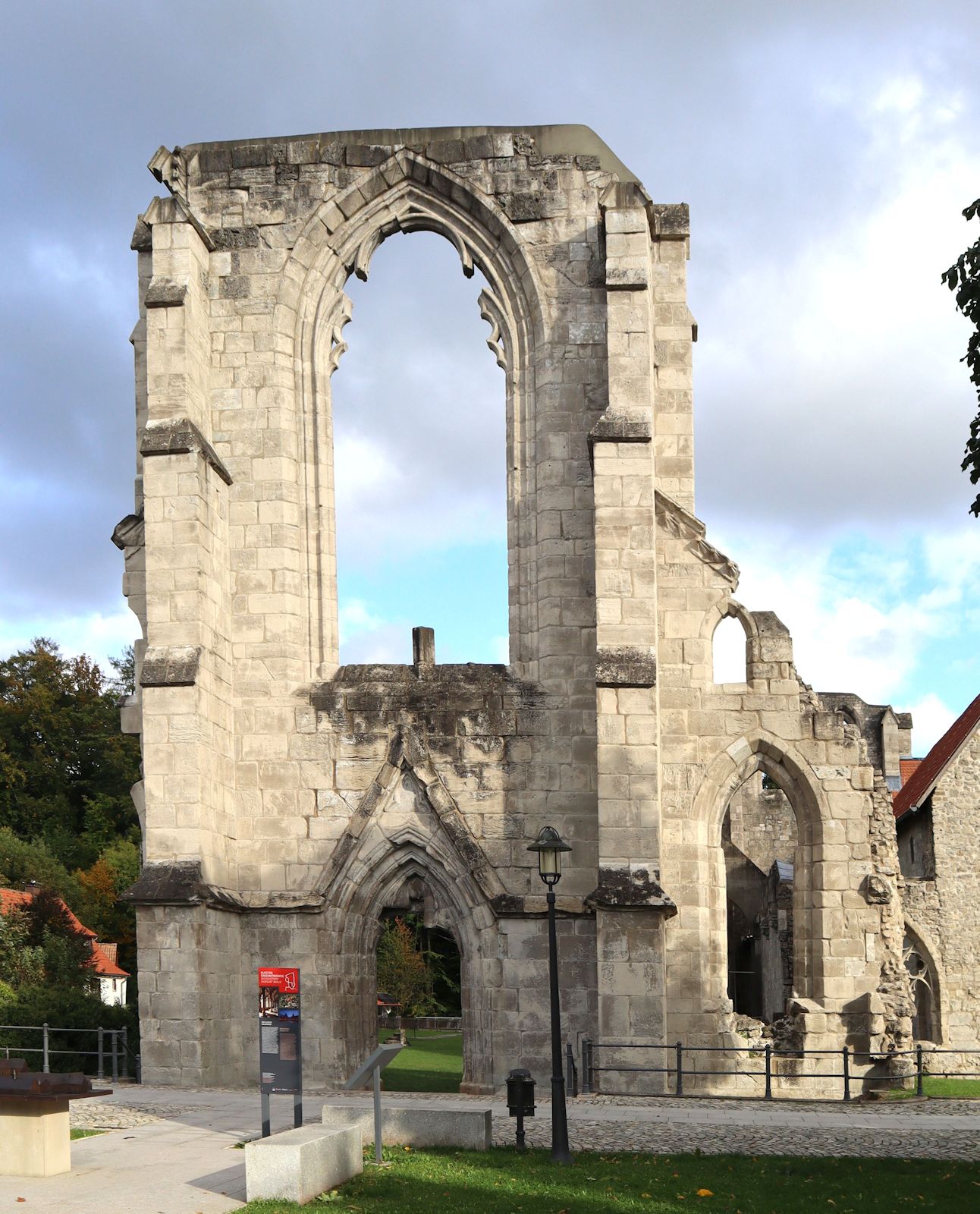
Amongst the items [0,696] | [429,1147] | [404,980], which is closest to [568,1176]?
[429,1147]

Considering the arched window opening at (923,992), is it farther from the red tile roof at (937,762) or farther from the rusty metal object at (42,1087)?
the rusty metal object at (42,1087)

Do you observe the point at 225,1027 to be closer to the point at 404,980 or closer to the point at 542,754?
the point at 542,754

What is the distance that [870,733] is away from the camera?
38.9m

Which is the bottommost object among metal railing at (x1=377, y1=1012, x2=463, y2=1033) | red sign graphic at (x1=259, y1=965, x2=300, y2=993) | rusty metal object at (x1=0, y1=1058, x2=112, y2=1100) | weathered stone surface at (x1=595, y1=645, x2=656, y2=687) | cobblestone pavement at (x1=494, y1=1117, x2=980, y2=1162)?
metal railing at (x1=377, y1=1012, x2=463, y2=1033)

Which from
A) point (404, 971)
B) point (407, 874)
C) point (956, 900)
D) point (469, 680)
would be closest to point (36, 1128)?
point (407, 874)

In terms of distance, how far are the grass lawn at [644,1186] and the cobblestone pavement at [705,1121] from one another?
0.67 m

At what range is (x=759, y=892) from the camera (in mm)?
31062

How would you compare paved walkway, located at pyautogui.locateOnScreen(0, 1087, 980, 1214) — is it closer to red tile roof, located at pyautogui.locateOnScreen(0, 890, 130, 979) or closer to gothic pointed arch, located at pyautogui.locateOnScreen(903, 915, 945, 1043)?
gothic pointed arch, located at pyautogui.locateOnScreen(903, 915, 945, 1043)

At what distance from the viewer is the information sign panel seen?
12828mm

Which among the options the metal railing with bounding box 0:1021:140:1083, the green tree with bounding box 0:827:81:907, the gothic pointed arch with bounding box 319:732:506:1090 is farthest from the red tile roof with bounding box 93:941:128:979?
the gothic pointed arch with bounding box 319:732:506:1090

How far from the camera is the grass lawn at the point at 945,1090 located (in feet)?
61.0

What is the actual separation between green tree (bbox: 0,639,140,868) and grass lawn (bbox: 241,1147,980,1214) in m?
44.3

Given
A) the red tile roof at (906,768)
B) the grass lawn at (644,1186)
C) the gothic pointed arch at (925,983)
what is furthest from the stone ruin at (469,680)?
the red tile roof at (906,768)

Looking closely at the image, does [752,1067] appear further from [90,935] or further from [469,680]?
[90,935]
